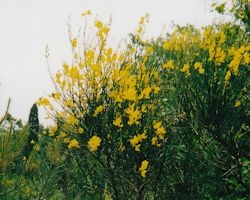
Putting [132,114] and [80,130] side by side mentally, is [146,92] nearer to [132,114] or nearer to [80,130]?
[132,114]

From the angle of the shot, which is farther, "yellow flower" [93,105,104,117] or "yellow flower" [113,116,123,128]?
"yellow flower" [93,105,104,117]

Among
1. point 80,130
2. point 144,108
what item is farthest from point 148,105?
point 80,130

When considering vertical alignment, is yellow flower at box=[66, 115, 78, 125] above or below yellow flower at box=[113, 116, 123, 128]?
above

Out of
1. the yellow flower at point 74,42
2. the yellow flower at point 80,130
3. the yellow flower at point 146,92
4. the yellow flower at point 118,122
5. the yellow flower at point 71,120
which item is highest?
the yellow flower at point 74,42

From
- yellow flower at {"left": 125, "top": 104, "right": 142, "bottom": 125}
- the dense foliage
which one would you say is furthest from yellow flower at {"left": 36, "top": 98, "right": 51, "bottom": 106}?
yellow flower at {"left": 125, "top": 104, "right": 142, "bottom": 125}

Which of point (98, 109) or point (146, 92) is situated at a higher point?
point (146, 92)

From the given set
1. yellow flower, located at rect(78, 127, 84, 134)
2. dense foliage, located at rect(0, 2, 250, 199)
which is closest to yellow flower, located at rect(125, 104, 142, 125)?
dense foliage, located at rect(0, 2, 250, 199)

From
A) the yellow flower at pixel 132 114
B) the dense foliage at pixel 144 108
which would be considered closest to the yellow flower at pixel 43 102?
the dense foliage at pixel 144 108

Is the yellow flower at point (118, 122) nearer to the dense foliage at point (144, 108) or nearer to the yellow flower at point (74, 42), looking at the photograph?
the dense foliage at point (144, 108)

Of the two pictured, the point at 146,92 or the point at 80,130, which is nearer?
the point at 146,92

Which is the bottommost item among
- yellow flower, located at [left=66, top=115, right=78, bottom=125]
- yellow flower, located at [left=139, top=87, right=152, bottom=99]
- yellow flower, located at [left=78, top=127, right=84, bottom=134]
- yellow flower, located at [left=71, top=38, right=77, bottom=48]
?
yellow flower, located at [left=78, top=127, right=84, bottom=134]

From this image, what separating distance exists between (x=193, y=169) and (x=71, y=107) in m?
2.13

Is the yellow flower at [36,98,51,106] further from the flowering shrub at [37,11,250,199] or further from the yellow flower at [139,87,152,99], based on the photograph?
the yellow flower at [139,87,152,99]

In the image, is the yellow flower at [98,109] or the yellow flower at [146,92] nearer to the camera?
the yellow flower at [146,92]
